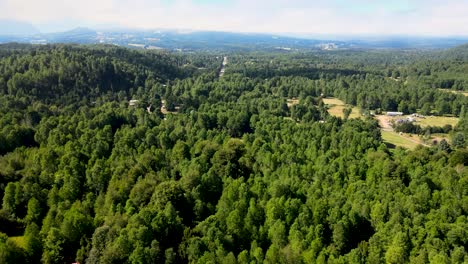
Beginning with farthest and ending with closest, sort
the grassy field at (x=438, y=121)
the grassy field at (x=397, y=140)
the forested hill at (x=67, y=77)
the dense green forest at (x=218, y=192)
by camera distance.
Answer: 1. the grassy field at (x=438, y=121)
2. the forested hill at (x=67, y=77)
3. the grassy field at (x=397, y=140)
4. the dense green forest at (x=218, y=192)

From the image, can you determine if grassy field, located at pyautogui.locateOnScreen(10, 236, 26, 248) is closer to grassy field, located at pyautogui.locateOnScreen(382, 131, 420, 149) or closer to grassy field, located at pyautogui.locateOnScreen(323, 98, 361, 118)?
grassy field, located at pyautogui.locateOnScreen(382, 131, 420, 149)

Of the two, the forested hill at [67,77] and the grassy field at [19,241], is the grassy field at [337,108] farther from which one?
the grassy field at [19,241]

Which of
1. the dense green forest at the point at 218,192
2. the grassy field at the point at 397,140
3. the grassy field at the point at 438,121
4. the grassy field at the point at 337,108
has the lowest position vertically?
the grassy field at the point at 397,140

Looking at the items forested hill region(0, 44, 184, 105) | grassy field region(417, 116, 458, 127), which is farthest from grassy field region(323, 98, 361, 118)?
forested hill region(0, 44, 184, 105)

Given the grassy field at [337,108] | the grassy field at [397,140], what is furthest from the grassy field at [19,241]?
the grassy field at [337,108]

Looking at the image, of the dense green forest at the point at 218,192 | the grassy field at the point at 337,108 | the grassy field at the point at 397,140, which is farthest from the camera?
the grassy field at the point at 337,108
